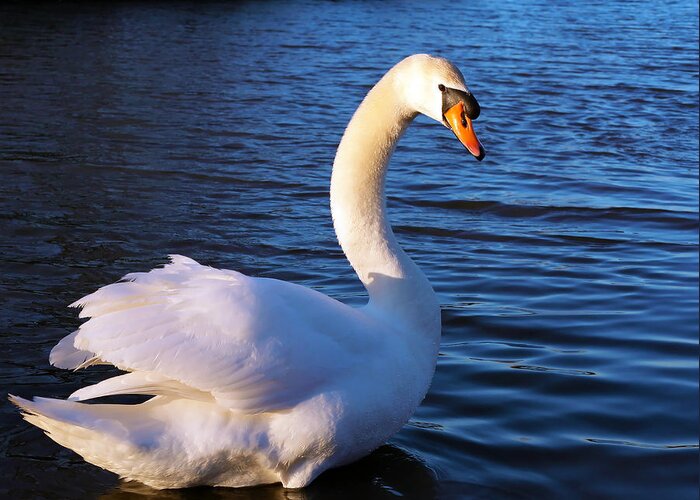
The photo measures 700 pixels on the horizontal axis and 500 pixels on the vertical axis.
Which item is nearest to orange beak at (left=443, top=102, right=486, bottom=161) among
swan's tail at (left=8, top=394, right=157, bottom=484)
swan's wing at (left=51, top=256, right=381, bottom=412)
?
swan's wing at (left=51, top=256, right=381, bottom=412)

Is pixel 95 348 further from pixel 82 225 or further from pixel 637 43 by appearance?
pixel 637 43

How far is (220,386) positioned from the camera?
3.45m

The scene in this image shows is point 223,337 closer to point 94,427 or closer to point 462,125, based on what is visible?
point 94,427

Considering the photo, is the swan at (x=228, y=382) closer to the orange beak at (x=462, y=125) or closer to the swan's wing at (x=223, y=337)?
the swan's wing at (x=223, y=337)

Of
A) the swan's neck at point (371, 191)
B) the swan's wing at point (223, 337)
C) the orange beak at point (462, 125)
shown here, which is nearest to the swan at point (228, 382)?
the swan's wing at point (223, 337)

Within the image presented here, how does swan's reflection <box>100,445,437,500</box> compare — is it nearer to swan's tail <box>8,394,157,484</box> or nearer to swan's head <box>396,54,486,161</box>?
swan's tail <box>8,394,157,484</box>

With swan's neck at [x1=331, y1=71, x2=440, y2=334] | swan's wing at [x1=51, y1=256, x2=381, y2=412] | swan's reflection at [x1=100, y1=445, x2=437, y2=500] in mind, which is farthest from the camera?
swan's neck at [x1=331, y1=71, x2=440, y2=334]

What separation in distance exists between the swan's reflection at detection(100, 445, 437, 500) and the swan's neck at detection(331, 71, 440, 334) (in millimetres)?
595

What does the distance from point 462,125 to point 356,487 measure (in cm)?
143

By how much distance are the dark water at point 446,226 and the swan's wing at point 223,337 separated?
562 millimetres

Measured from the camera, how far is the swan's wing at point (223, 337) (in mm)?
3408

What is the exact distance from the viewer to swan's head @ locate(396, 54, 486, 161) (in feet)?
13.2

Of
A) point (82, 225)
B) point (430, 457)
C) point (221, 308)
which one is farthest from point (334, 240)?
point (221, 308)

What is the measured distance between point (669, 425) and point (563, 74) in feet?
36.2
